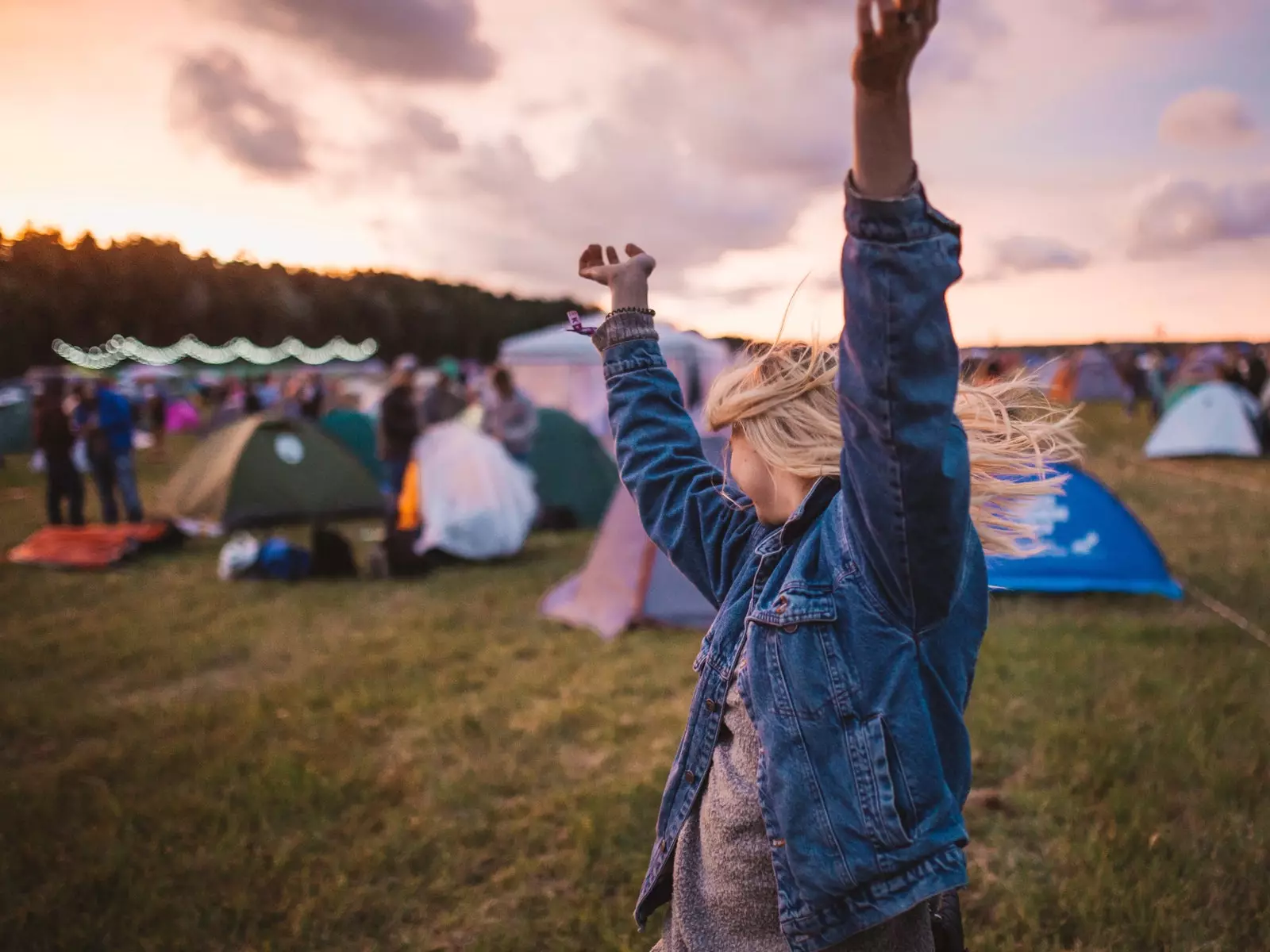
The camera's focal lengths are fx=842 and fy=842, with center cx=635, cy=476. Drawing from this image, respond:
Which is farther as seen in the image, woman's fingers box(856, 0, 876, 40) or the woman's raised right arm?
the woman's raised right arm

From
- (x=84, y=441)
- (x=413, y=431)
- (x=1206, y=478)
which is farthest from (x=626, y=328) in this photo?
(x=1206, y=478)

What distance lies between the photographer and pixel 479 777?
398cm

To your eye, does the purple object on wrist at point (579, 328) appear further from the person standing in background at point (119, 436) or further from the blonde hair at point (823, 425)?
the person standing in background at point (119, 436)

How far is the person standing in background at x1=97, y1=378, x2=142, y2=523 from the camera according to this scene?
10273mm

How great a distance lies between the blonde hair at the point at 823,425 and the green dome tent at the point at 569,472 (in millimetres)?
9331

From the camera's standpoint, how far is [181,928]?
292 cm

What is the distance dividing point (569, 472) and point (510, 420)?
1.19 meters

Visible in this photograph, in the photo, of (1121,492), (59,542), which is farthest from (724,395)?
(1121,492)

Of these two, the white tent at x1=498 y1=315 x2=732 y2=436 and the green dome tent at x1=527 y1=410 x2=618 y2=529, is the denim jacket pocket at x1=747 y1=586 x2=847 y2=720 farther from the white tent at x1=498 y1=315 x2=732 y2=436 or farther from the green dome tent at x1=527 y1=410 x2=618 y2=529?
the white tent at x1=498 y1=315 x2=732 y2=436

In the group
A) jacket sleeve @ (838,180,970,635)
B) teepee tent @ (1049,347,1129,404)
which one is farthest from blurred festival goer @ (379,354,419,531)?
teepee tent @ (1049,347,1129,404)

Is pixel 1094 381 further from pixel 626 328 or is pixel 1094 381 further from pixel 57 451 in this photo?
pixel 626 328

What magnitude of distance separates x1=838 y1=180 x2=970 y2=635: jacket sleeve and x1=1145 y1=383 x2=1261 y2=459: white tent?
17162mm

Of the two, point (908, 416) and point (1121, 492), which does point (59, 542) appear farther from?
point (1121, 492)

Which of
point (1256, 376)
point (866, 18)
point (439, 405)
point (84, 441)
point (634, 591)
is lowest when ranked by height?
point (634, 591)
